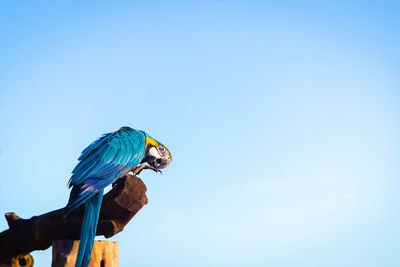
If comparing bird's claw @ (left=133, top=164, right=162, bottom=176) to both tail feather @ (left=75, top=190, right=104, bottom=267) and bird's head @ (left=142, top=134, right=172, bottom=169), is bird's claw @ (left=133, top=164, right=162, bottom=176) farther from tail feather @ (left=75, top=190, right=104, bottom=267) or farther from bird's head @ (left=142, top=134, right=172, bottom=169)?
tail feather @ (left=75, top=190, right=104, bottom=267)

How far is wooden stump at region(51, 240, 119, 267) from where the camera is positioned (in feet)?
10.1

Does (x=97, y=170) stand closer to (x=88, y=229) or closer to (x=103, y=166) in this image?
(x=103, y=166)

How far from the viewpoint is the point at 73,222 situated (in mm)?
3270

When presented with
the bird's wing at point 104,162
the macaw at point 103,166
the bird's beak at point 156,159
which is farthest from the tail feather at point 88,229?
the bird's beak at point 156,159

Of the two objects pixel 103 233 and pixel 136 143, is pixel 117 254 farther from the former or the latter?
pixel 136 143

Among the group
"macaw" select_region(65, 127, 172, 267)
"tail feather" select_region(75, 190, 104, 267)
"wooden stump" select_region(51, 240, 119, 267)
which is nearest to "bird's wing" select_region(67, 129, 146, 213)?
"macaw" select_region(65, 127, 172, 267)

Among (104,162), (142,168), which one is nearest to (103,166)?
(104,162)

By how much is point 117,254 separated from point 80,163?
2.81ft

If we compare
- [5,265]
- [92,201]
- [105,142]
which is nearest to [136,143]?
[105,142]

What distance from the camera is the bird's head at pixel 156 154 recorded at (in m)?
4.17

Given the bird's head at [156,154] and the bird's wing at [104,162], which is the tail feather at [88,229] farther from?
the bird's head at [156,154]

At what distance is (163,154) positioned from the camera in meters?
4.25

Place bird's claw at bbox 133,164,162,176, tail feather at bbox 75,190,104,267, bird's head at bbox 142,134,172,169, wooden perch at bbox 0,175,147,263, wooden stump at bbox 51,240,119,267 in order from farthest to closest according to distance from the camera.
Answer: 1. bird's head at bbox 142,134,172,169
2. bird's claw at bbox 133,164,162,176
3. wooden perch at bbox 0,175,147,263
4. wooden stump at bbox 51,240,119,267
5. tail feather at bbox 75,190,104,267

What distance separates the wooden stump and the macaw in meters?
0.19
